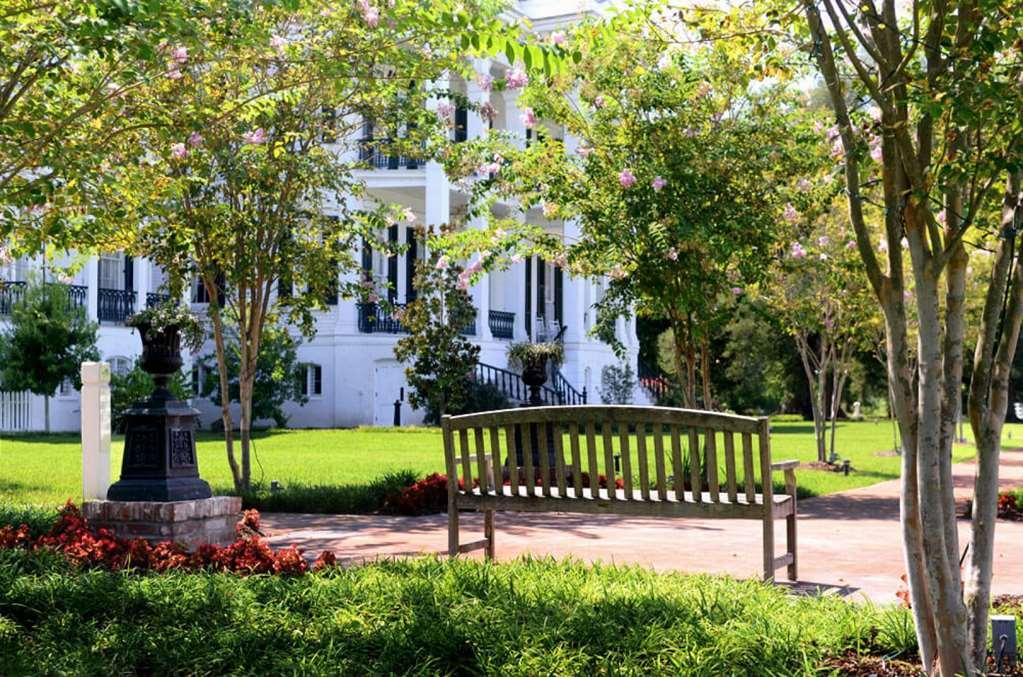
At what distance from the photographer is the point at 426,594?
5.93m

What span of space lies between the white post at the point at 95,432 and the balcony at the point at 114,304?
22083 millimetres

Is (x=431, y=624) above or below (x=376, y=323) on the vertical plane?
below

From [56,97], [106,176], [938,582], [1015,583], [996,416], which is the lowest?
[1015,583]

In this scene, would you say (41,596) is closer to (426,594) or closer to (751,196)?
(426,594)

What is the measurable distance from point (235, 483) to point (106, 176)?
16.7 feet

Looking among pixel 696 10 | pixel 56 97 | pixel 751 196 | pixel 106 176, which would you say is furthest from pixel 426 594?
pixel 751 196

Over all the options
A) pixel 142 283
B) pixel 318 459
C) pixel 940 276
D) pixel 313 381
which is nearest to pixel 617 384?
pixel 313 381

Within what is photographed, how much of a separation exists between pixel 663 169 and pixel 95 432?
6.39 m

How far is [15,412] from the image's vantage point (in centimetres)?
2814

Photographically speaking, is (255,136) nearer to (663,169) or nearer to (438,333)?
(663,169)

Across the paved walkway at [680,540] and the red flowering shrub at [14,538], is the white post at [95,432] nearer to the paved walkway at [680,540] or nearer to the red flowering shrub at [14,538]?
the red flowering shrub at [14,538]

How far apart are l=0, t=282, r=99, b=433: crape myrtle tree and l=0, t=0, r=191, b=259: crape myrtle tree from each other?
17366 millimetres

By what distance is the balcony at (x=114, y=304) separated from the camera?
3091 centimetres

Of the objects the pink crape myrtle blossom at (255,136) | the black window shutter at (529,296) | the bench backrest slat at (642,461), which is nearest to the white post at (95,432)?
the pink crape myrtle blossom at (255,136)
